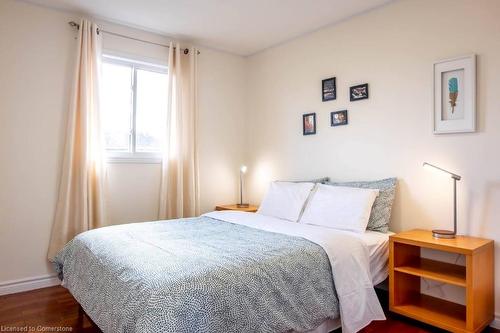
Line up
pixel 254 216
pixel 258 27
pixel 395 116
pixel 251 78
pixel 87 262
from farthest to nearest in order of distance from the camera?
pixel 251 78 → pixel 258 27 → pixel 254 216 → pixel 395 116 → pixel 87 262

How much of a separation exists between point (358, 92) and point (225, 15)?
1.48 m

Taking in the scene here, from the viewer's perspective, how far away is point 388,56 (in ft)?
9.73

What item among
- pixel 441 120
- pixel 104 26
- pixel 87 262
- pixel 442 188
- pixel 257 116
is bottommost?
pixel 87 262

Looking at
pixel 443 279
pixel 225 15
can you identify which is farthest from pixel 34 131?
pixel 443 279

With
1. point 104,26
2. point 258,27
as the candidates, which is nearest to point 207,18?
point 258,27

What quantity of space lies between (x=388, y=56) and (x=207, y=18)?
1.75 meters

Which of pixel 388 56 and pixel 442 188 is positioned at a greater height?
pixel 388 56

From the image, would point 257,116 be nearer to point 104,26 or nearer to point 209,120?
point 209,120

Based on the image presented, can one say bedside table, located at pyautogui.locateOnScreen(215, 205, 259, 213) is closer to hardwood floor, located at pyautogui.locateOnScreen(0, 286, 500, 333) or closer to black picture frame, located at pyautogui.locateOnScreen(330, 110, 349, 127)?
black picture frame, located at pyautogui.locateOnScreen(330, 110, 349, 127)

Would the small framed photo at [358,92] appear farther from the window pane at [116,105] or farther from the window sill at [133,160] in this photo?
the window pane at [116,105]

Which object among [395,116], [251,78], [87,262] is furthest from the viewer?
[251,78]

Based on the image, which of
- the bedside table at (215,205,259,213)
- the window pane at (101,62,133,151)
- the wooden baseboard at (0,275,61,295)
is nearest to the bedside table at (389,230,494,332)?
the bedside table at (215,205,259,213)

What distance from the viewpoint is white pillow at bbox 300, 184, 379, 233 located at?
8.84 ft

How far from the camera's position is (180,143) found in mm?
3807
